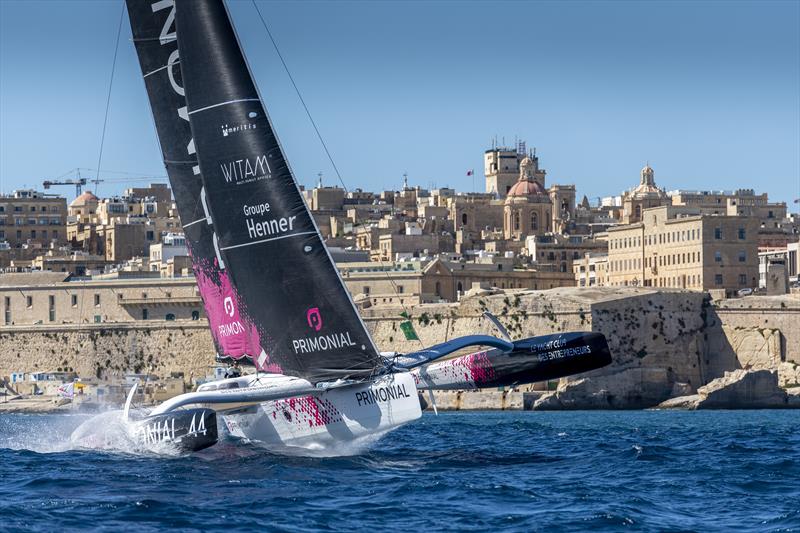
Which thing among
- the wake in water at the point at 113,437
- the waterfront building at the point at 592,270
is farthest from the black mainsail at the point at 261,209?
the waterfront building at the point at 592,270

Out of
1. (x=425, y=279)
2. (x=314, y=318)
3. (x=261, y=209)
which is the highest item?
(x=261, y=209)

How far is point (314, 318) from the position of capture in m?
29.4

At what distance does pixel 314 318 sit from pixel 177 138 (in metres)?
5.72

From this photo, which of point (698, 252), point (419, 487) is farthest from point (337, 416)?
point (698, 252)

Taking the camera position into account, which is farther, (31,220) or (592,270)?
(31,220)

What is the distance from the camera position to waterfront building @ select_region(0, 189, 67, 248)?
128375mm

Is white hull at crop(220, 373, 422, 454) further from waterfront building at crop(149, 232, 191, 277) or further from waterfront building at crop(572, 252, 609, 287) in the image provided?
waterfront building at crop(572, 252, 609, 287)

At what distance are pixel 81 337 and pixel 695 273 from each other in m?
26.9

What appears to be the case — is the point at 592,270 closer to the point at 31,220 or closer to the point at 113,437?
the point at 31,220

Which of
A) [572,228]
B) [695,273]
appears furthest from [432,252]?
[695,273]

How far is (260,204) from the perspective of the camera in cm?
2923

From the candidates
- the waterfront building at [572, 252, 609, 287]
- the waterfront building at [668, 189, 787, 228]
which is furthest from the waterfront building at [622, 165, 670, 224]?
the waterfront building at [572, 252, 609, 287]

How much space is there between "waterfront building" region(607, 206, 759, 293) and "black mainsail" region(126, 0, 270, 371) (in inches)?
2014

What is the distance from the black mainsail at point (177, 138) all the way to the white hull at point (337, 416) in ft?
11.4
